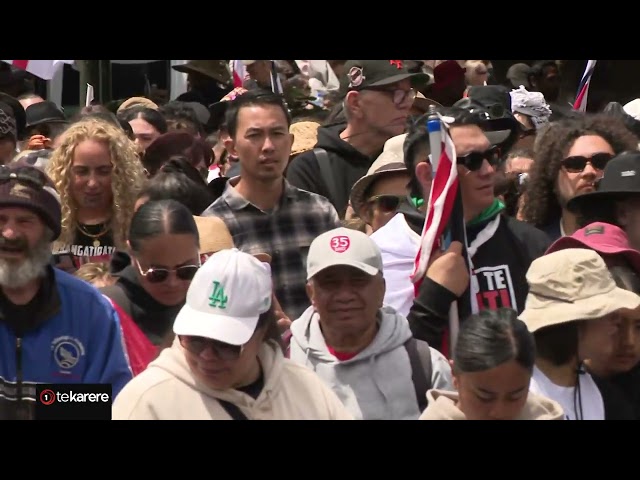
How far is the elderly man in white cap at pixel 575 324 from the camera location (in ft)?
16.2

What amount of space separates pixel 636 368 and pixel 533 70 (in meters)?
6.05

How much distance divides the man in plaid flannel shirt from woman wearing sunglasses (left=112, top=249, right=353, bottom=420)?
1.71 metres

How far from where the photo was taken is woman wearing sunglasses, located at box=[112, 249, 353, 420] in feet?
13.9

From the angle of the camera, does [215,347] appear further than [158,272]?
No

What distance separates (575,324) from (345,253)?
0.85 metres

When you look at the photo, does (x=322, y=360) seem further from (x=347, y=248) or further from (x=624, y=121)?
(x=624, y=121)

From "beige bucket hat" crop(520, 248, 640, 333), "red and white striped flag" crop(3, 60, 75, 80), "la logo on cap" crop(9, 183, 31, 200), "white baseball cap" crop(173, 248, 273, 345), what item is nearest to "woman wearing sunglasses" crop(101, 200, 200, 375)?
"la logo on cap" crop(9, 183, 31, 200)

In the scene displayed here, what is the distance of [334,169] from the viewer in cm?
738

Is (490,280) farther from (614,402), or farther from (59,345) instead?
(59,345)

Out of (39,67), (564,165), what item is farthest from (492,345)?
(39,67)

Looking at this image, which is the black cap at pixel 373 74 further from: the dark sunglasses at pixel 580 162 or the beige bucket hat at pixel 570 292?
the beige bucket hat at pixel 570 292

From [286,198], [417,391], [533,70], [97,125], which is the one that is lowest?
[417,391]
